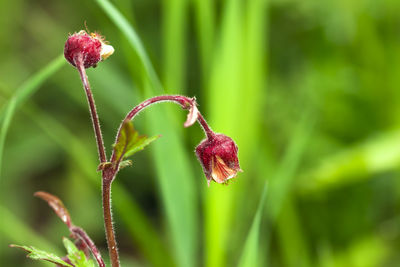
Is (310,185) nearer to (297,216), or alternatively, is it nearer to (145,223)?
(297,216)

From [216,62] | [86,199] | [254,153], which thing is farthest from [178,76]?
[86,199]

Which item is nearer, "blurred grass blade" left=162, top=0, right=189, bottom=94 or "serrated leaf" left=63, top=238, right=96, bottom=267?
"serrated leaf" left=63, top=238, right=96, bottom=267

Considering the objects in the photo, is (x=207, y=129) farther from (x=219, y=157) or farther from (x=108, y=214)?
(x=108, y=214)

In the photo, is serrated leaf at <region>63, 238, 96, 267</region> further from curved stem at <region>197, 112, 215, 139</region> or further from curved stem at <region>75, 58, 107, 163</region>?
curved stem at <region>197, 112, 215, 139</region>

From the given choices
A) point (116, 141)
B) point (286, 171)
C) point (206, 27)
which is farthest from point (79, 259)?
point (206, 27)

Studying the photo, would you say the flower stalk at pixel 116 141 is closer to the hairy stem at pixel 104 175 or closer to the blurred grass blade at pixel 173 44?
the hairy stem at pixel 104 175

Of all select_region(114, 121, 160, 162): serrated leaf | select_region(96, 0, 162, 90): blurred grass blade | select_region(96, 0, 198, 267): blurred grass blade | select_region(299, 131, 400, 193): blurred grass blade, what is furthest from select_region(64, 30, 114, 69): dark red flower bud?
select_region(299, 131, 400, 193): blurred grass blade
